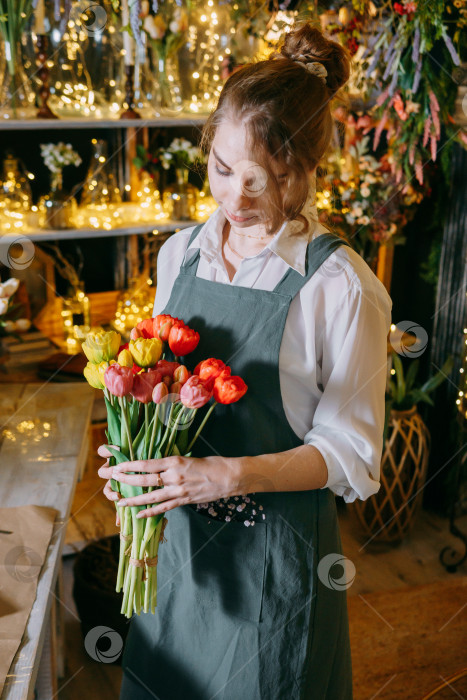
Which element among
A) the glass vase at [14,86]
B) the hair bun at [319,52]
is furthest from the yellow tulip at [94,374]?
the glass vase at [14,86]

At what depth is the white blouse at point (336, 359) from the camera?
118 centimetres

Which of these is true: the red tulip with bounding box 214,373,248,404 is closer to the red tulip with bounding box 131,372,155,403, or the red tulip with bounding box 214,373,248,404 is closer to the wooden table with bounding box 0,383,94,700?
the red tulip with bounding box 131,372,155,403

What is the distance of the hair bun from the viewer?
120cm

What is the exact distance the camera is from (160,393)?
1.09 metres

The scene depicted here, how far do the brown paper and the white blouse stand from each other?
555 millimetres

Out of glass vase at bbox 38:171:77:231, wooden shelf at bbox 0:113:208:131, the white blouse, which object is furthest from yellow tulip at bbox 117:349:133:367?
glass vase at bbox 38:171:77:231

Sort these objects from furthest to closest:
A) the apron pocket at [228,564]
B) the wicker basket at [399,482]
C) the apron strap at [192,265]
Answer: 1. the wicker basket at [399,482]
2. the apron strap at [192,265]
3. the apron pocket at [228,564]

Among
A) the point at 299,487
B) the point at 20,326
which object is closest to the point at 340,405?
the point at 299,487

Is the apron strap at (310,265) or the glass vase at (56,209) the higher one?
the apron strap at (310,265)

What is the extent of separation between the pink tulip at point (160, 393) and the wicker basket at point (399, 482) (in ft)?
6.29

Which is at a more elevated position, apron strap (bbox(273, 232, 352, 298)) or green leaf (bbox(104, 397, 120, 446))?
apron strap (bbox(273, 232, 352, 298))

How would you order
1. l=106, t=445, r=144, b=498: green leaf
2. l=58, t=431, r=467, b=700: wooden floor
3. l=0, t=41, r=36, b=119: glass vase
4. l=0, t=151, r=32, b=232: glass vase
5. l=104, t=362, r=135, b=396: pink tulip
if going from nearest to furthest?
l=104, t=362, r=135, b=396: pink tulip, l=106, t=445, r=144, b=498: green leaf, l=0, t=41, r=36, b=119: glass vase, l=0, t=151, r=32, b=232: glass vase, l=58, t=431, r=467, b=700: wooden floor

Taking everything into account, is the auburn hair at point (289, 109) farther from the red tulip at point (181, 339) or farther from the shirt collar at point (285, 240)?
the red tulip at point (181, 339)

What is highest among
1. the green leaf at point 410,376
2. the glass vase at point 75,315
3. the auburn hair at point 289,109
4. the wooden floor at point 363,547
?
the auburn hair at point 289,109
